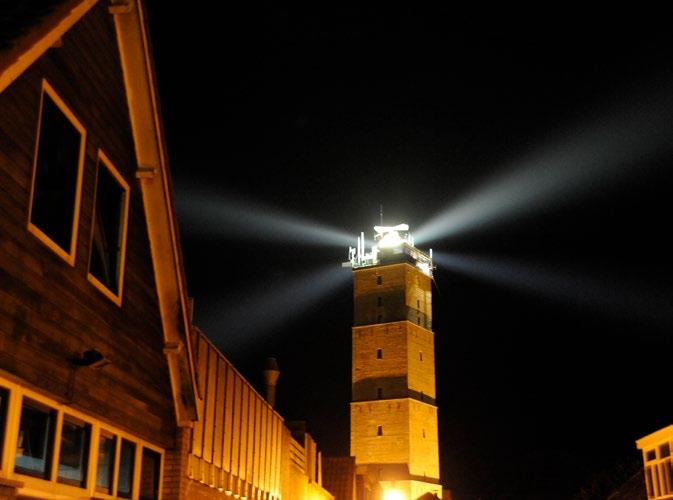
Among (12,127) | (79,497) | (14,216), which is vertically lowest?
(79,497)

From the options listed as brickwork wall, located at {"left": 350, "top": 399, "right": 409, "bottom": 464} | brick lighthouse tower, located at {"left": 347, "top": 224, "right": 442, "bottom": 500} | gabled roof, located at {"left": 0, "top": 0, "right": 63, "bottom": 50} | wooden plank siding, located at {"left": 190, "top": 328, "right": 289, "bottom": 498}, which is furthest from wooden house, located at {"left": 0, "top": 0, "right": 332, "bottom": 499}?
brickwork wall, located at {"left": 350, "top": 399, "right": 409, "bottom": 464}

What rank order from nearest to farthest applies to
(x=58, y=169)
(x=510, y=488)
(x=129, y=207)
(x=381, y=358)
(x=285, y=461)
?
(x=58, y=169) → (x=129, y=207) → (x=285, y=461) → (x=381, y=358) → (x=510, y=488)

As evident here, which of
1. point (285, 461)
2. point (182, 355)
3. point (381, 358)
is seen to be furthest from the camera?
point (381, 358)

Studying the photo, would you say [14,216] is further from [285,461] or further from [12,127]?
[285,461]

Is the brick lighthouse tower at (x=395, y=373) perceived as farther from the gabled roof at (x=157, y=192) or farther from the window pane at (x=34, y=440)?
the window pane at (x=34, y=440)

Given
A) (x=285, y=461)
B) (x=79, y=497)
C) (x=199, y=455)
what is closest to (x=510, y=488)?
(x=285, y=461)

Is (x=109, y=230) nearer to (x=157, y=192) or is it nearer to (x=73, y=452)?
(x=157, y=192)

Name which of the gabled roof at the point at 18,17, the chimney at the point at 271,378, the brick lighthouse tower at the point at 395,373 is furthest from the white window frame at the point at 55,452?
the brick lighthouse tower at the point at 395,373

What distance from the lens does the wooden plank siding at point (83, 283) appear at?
583cm

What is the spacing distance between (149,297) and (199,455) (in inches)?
190

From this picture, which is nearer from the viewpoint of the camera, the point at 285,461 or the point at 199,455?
the point at 199,455

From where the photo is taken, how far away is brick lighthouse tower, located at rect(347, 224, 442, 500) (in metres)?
62.9

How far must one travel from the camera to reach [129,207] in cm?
841

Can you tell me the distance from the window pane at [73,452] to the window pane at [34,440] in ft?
0.81
